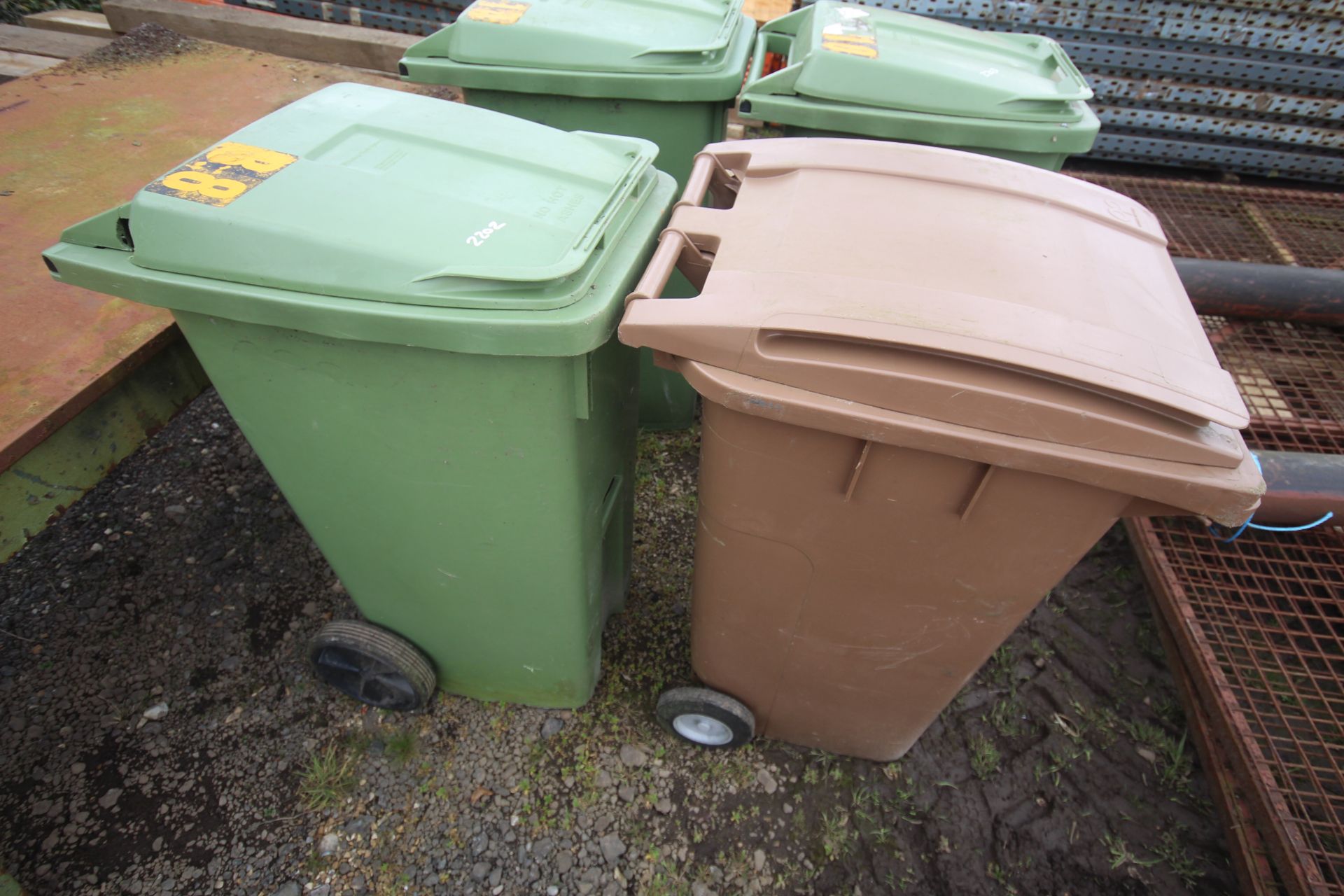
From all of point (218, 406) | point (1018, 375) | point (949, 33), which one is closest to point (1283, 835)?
point (1018, 375)

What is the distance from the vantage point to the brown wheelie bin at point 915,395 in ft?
3.49

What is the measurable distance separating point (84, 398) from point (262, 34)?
2882 mm

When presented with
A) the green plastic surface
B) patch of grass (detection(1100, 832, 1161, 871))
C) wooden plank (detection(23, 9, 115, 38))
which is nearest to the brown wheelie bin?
the green plastic surface

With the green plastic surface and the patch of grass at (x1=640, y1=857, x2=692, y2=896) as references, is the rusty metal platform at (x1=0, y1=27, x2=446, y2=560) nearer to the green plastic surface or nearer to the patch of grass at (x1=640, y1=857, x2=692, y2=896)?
the green plastic surface

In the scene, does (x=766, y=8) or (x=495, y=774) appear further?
(x=766, y=8)

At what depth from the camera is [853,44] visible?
207 centimetres

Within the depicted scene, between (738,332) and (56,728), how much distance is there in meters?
2.46

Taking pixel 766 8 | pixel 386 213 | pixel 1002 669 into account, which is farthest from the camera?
pixel 766 8

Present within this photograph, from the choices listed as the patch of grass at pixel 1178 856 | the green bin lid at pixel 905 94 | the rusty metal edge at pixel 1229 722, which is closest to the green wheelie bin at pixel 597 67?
the green bin lid at pixel 905 94

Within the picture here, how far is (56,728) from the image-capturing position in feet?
6.63

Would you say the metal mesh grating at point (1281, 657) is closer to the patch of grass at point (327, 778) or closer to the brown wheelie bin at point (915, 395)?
the brown wheelie bin at point (915, 395)

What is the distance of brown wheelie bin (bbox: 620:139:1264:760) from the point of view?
1.06 m

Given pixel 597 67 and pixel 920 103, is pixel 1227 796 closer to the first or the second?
pixel 920 103

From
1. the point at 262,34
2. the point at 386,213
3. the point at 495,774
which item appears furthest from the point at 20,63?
the point at 495,774
